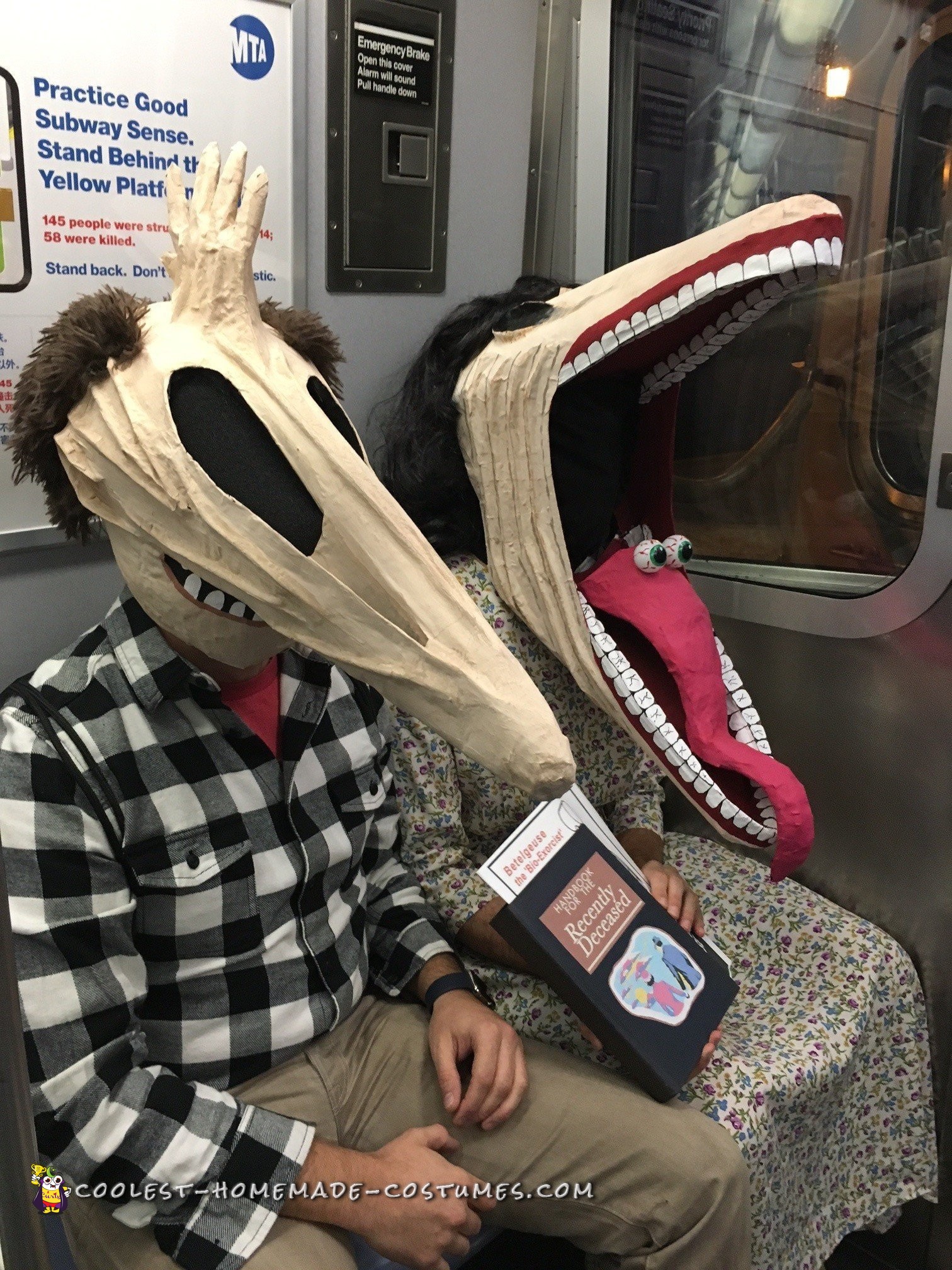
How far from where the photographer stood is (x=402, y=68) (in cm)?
154

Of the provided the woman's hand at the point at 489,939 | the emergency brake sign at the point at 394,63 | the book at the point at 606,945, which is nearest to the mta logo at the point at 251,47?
the emergency brake sign at the point at 394,63

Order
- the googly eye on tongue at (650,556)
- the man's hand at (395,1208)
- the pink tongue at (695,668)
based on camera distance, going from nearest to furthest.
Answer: the man's hand at (395,1208) → the pink tongue at (695,668) → the googly eye on tongue at (650,556)

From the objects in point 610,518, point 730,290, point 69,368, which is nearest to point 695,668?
point 610,518

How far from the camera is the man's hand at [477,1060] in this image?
119 cm

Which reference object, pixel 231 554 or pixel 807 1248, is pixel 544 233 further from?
pixel 807 1248

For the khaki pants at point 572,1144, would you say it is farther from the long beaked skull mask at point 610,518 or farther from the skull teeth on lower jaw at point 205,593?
the skull teeth on lower jaw at point 205,593

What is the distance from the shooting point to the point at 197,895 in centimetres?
108

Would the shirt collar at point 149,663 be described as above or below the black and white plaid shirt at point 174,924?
above

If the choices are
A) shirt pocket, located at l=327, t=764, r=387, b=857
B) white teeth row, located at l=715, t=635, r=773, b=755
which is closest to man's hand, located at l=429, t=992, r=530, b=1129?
shirt pocket, located at l=327, t=764, r=387, b=857

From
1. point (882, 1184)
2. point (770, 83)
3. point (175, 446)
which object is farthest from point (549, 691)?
point (770, 83)

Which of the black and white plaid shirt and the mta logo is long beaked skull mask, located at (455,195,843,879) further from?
the mta logo

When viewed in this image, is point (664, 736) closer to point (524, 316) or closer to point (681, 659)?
point (681, 659)

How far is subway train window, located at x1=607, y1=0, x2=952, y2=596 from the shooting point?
5.30ft

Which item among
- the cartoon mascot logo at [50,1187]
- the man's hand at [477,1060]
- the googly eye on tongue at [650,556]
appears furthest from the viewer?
the googly eye on tongue at [650,556]
